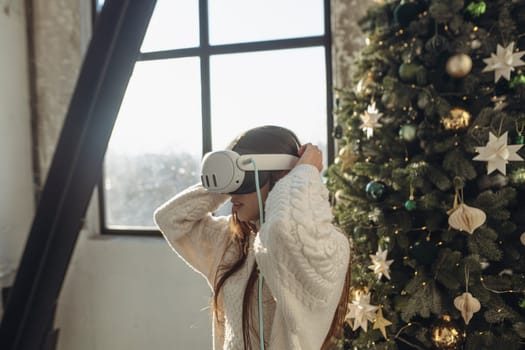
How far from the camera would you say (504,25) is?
4.18 ft

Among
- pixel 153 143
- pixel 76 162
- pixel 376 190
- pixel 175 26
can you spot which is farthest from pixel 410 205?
pixel 175 26

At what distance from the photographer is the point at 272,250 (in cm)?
65

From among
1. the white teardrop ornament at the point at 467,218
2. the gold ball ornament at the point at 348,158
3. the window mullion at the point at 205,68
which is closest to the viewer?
the white teardrop ornament at the point at 467,218

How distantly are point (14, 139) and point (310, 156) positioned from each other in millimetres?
2372

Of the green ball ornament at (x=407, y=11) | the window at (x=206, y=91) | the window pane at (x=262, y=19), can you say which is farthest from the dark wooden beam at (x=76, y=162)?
the window pane at (x=262, y=19)

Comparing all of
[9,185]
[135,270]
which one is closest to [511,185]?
[135,270]

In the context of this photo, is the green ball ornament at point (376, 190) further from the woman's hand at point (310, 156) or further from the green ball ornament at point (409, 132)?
the woman's hand at point (310, 156)

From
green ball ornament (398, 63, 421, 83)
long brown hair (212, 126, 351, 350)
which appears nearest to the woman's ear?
long brown hair (212, 126, 351, 350)

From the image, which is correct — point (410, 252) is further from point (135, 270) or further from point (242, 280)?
point (135, 270)

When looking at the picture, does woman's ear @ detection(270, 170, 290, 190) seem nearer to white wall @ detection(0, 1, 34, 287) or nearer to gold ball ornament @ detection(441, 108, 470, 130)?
gold ball ornament @ detection(441, 108, 470, 130)

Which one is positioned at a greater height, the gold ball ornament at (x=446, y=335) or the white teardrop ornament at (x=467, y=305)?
the white teardrop ornament at (x=467, y=305)

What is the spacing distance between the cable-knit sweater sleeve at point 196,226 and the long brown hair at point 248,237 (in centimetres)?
4

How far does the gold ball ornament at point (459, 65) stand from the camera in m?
1.29

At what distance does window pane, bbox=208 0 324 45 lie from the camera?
227 cm
